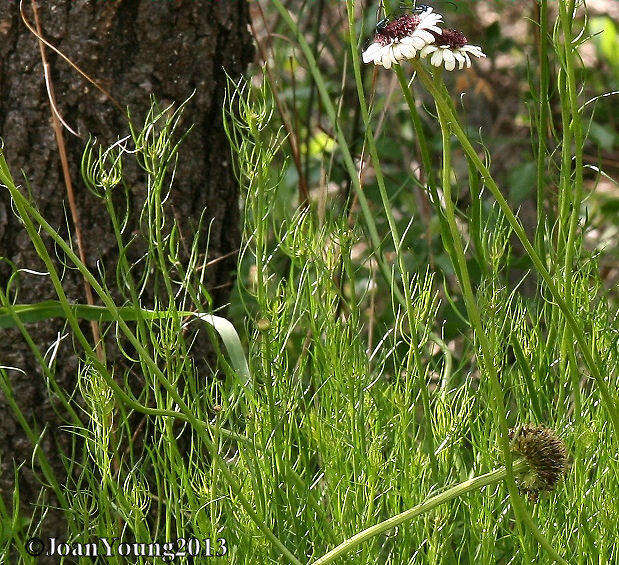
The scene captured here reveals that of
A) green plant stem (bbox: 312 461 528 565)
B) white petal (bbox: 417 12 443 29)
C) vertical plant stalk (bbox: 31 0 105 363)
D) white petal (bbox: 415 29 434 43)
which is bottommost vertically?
green plant stem (bbox: 312 461 528 565)

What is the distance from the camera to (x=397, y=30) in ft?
2.21

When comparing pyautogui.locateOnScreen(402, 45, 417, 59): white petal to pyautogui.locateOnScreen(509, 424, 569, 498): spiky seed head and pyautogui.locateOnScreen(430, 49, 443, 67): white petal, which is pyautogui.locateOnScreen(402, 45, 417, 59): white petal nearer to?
pyautogui.locateOnScreen(430, 49, 443, 67): white petal

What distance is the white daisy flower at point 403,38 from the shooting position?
0.65 m

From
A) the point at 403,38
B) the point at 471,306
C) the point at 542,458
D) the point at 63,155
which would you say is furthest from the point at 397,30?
the point at 63,155

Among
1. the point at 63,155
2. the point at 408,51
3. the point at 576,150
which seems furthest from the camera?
the point at 63,155

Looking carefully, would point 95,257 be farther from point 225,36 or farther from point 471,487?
point 471,487

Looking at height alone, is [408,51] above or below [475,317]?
above

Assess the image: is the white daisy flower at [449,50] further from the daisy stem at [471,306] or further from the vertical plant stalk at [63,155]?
the vertical plant stalk at [63,155]

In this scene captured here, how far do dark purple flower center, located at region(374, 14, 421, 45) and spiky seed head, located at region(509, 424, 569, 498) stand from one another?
31 centimetres

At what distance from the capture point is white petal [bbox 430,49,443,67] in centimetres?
66

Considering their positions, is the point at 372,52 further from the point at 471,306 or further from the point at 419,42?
the point at 471,306

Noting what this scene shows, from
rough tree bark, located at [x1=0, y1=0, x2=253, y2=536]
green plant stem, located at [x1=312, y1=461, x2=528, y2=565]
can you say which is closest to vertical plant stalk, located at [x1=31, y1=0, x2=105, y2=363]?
rough tree bark, located at [x1=0, y1=0, x2=253, y2=536]

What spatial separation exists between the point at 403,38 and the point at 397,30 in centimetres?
1

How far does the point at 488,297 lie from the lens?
900 mm
